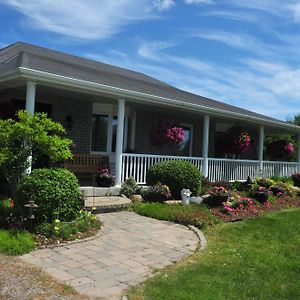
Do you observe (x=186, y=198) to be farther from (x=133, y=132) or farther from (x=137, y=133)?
(x=137, y=133)

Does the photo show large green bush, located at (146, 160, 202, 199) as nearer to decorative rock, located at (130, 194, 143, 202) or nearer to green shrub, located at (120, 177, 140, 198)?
green shrub, located at (120, 177, 140, 198)

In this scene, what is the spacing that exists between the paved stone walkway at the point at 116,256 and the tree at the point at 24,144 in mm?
1806

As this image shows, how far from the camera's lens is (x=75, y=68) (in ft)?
44.0

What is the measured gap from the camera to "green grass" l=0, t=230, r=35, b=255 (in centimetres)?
648

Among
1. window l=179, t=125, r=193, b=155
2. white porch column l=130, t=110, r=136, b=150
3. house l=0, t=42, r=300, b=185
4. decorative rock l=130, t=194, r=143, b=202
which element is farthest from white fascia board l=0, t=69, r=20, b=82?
window l=179, t=125, r=193, b=155

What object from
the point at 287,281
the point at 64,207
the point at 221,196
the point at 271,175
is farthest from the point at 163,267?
the point at 271,175

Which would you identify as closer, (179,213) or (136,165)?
(179,213)

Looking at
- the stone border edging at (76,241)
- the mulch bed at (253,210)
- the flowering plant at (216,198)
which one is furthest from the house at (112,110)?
the stone border edging at (76,241)

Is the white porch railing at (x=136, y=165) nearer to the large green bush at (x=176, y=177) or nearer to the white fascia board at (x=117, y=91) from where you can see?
the large green bush at (x=176, y=177)

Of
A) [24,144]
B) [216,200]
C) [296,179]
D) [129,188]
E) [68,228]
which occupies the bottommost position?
[68,228]

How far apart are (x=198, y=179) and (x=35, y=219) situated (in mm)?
6092

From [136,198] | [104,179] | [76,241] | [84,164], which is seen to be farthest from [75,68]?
[76,241]

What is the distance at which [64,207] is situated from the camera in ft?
26.2

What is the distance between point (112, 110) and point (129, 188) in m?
3.49
